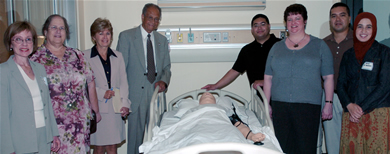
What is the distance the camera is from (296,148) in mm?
2701

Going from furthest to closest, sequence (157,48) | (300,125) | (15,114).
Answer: (157,48), (300,125), (15,114)

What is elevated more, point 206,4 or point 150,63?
point 206,4

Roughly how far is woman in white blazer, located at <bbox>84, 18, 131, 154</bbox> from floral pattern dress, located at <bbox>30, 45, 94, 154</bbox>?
0.25 metres

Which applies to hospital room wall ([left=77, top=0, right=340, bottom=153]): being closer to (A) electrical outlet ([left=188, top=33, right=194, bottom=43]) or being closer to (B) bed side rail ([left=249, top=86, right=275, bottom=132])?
(A) electrical outlet ([left=188, top=33, right=194, bottom=43])

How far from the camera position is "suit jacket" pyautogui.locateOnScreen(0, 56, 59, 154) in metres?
1.92

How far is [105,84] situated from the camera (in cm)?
288

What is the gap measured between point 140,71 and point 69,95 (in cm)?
91

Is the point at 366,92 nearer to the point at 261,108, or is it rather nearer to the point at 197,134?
the point at 261,108

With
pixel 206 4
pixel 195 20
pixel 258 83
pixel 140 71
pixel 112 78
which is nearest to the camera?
pixel 112 78

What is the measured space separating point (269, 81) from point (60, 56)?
179cm

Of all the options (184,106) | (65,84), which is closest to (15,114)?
(65,84)

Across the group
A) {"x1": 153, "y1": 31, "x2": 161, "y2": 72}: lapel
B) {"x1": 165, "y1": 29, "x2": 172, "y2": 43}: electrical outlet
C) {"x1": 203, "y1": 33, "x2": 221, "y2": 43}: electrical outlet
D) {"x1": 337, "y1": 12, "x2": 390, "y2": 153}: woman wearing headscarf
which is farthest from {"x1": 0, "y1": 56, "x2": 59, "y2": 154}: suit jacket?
{"x1": 337, "y1": 12, "x2": 390, "y2": 153}: woman wearing headscarf

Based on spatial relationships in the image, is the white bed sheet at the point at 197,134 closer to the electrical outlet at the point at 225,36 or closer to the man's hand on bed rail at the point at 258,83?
the man's hand on bed rail at the point at 258,83

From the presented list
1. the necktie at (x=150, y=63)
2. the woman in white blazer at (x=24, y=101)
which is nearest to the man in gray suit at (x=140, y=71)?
the necktie at (x=150, y=63)
